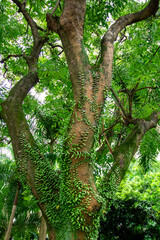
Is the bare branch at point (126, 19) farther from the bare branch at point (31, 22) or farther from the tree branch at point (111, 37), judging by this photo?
the bare branch at point (31, 22)

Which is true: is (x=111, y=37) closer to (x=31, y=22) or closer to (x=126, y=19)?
(x=126, y=19)

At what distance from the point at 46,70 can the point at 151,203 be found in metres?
5.39

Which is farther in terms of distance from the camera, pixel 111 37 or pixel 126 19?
pixel 126 19

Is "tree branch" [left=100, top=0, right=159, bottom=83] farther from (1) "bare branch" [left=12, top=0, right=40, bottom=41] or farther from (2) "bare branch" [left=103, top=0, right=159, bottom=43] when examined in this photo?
(1) "bare branch" [left=12, top=0, right=40, bottom=41]

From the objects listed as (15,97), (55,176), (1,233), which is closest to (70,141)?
(55,176)

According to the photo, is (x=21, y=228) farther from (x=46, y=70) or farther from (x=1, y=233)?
(x=46, y=70)

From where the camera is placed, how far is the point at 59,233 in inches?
103

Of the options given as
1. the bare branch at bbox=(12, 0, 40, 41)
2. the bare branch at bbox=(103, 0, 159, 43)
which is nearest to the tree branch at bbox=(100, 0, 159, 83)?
the bare branch at bbox=(103, 0, 159, 43)

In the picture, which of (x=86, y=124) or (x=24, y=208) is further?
(x=24, y=208)

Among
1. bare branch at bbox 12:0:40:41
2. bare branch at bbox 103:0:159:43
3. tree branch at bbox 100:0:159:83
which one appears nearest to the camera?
tree branch at bbox 100:0:159:83

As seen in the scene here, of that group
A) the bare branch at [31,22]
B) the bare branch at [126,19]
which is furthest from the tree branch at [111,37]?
the bare branch at [31,22]

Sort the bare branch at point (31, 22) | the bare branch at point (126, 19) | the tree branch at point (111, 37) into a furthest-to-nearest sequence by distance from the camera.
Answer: the bare branch at point (31, 22), the bare branch at point (126, 19), the tree branch at point (111, 37)

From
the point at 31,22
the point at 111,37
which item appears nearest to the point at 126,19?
the point at 111,37

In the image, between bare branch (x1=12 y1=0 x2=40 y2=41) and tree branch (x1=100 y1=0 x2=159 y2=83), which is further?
bare branch (x1=12 y1=0 x2=40 y2=41)
